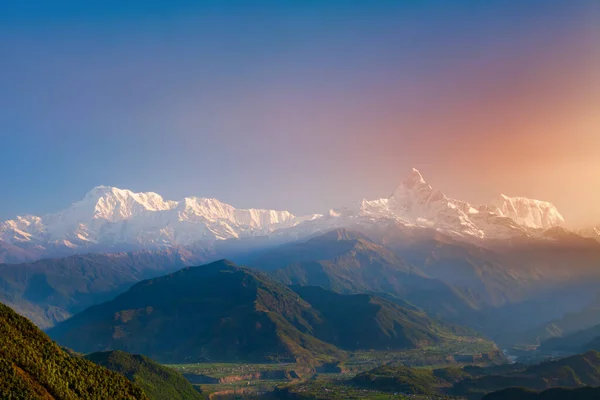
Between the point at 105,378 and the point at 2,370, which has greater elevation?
the point at 2,370

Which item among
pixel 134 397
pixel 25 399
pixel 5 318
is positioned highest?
pixel 5 318

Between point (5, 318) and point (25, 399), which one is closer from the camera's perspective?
point (25, 399)

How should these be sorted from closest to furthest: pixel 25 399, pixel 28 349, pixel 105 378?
1. pixel 25 399
2. pixel 28 349
3. pixel 105 378

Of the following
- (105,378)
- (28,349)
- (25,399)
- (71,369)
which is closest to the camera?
(25,399)

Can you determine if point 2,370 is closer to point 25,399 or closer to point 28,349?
point 25,399

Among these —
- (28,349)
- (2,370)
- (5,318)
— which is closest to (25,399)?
(2,370)

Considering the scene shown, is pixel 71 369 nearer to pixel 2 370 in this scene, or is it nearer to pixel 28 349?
pixel 28 349

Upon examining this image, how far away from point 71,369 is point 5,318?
2449 centimetres

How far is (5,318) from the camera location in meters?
160

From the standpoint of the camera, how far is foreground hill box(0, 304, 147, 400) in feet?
416

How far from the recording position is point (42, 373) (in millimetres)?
137625

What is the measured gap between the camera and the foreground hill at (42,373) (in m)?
127

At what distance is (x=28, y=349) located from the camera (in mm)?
146750

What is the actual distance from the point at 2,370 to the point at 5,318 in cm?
3785
